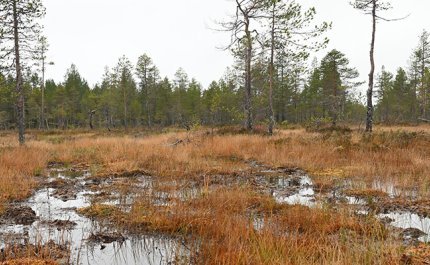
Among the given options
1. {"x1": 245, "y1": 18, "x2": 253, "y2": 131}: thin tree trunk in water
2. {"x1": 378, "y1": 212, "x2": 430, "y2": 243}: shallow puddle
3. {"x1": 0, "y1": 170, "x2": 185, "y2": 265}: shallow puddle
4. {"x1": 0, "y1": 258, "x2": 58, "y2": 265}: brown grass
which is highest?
{"x1": 245, "y1": 18, "x2": 253, "y2": 131}: thin tree trunk in water

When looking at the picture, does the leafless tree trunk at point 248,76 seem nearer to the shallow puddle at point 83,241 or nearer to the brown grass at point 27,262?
the shallow puddle at point 83,241

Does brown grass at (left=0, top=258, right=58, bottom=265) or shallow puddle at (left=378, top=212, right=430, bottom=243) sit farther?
shallow puddle at (left=378, top=212, right=430, bottom=243)

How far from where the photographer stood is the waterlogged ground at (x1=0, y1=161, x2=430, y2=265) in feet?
12.6

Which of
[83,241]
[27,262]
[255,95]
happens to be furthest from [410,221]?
[255,95]

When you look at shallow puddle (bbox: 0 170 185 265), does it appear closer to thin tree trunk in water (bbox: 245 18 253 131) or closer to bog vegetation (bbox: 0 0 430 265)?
bog vegetation (bbox: 0 0 430 265)

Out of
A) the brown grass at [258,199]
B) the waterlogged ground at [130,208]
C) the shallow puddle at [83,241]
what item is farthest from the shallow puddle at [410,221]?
the shallow puddle at [83,241]

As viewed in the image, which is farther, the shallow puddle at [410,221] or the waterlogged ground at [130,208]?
the shallow puddle at [410,221]

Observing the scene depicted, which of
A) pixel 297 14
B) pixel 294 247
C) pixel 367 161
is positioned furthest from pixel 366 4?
pixel 294 247

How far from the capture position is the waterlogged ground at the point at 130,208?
3.83 metres

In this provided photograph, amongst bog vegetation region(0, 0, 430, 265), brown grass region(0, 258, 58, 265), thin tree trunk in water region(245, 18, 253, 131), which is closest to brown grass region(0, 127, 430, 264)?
bog vegetation region(0, 0, 430, 265)

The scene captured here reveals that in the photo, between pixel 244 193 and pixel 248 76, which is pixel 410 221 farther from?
pixel 248 76

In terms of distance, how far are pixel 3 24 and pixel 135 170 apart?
43.5ft

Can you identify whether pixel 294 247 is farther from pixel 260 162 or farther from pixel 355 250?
pixel 260 162

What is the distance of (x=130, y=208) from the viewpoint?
5.64m
